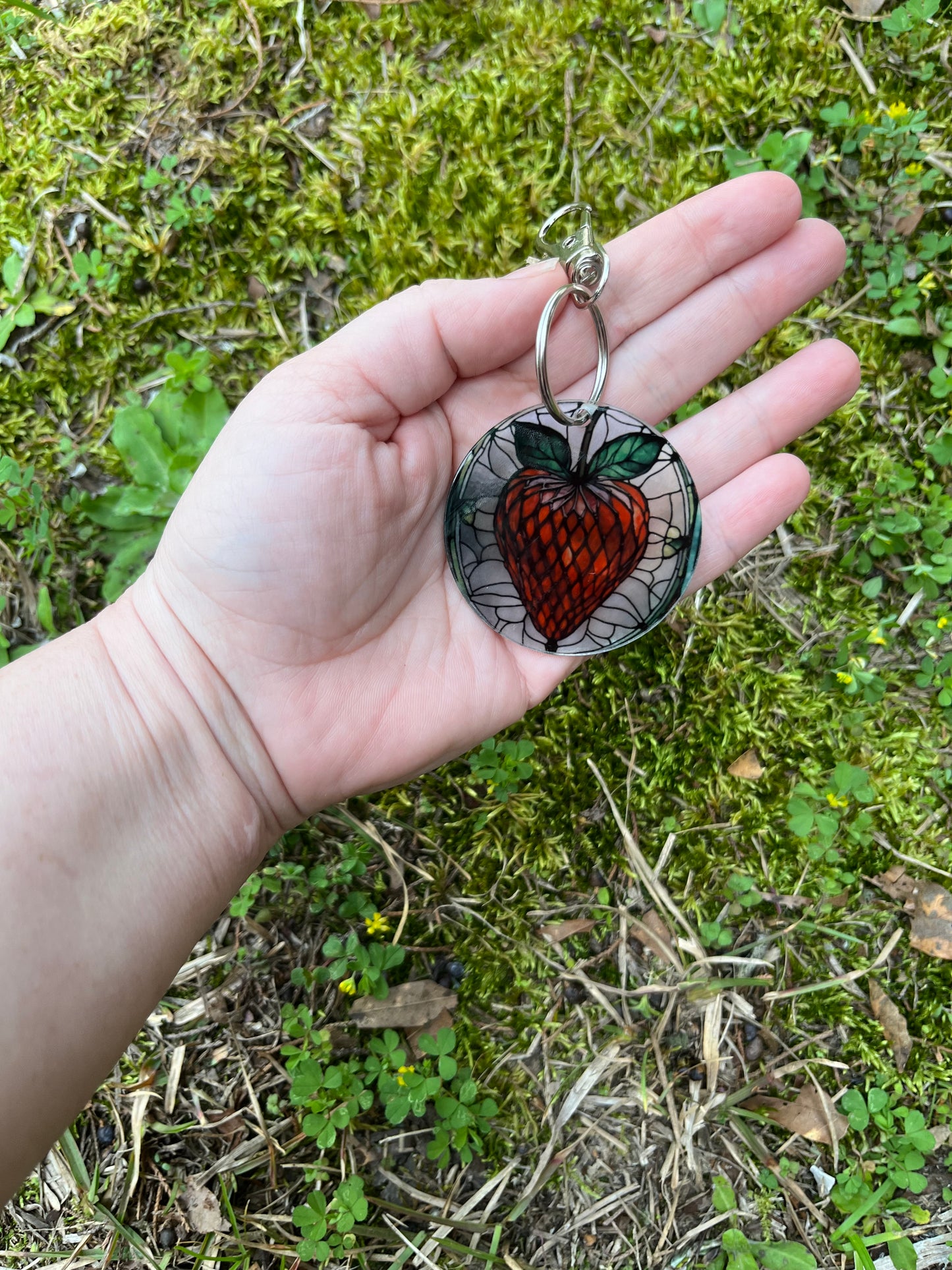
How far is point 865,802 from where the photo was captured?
3002mm

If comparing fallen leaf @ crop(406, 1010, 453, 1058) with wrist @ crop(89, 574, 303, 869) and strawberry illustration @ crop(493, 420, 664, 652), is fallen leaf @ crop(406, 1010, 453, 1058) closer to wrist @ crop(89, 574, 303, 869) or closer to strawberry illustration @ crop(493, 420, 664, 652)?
wrist @ crop(89, 574, 303, 869)

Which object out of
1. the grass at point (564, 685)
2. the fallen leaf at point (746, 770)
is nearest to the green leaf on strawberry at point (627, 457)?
the grass at point (564, 685)

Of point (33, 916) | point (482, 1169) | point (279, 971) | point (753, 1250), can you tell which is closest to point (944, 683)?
point (753, 1250)

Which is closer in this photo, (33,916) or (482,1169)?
(33,916)

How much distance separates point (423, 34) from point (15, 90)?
1.50 metres

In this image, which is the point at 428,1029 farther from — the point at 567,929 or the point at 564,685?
the point at 564,685

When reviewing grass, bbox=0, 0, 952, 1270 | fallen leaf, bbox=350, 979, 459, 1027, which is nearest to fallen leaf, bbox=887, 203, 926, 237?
grass, bbox=0, 0, 952, 1270

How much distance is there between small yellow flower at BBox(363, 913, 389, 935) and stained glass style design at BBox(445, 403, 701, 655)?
101 centimetres

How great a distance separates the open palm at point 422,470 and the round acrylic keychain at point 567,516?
0.09 meters

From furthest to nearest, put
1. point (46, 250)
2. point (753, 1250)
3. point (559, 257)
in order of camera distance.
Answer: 1. point (46, 250)
2. point (753, 1250)
3. point (559, 257)

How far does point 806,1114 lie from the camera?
2.81 meters

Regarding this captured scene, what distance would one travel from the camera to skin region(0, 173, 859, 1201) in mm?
2096

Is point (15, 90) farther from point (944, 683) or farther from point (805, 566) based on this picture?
point (944, 683)

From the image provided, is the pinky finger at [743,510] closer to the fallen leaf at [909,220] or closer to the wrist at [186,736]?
the fallen leaf at [909,220]
